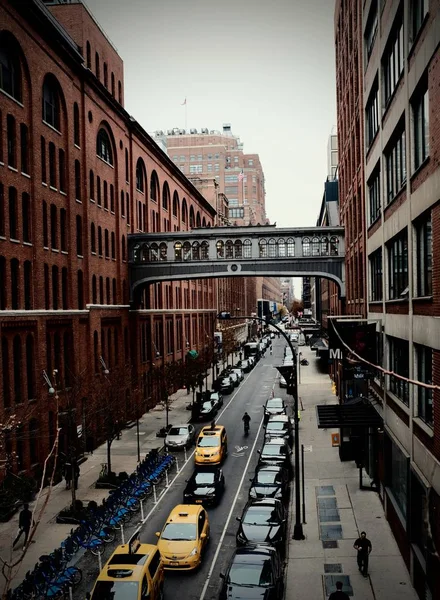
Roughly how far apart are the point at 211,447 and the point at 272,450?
3755 mm

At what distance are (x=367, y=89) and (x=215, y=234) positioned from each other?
75.6 feet

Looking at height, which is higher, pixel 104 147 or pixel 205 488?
pixel 104 147

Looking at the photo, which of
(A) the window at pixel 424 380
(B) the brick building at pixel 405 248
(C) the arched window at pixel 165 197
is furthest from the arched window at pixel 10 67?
(C) the arched window at pixel 165 197

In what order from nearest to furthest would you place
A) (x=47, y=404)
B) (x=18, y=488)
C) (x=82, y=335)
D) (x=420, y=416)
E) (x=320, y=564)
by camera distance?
(x=420, y=416), (x=320, y=564), (x=18, y=488), (x=47, y=404), (x=82, y=335)

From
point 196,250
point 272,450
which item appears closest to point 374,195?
point 272,450

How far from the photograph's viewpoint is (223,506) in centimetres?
2528

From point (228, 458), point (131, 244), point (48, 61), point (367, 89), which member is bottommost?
point (228, 458)

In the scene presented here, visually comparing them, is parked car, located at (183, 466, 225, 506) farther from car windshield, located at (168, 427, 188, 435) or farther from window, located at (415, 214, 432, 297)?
window, located at (415, 214, 432, 297)

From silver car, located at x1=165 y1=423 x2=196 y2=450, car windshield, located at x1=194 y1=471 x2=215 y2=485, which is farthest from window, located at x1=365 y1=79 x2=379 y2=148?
silver car, located at x1=165 y1=423 x2=196 y2=450

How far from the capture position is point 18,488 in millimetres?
22703

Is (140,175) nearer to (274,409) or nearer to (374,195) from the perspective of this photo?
(274,409)

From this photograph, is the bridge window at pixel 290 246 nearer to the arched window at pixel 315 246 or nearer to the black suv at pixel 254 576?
the arched window at pixel 315 246

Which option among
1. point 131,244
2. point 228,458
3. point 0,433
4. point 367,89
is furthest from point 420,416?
point 131,244

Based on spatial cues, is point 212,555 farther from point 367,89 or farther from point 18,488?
point 367,89
